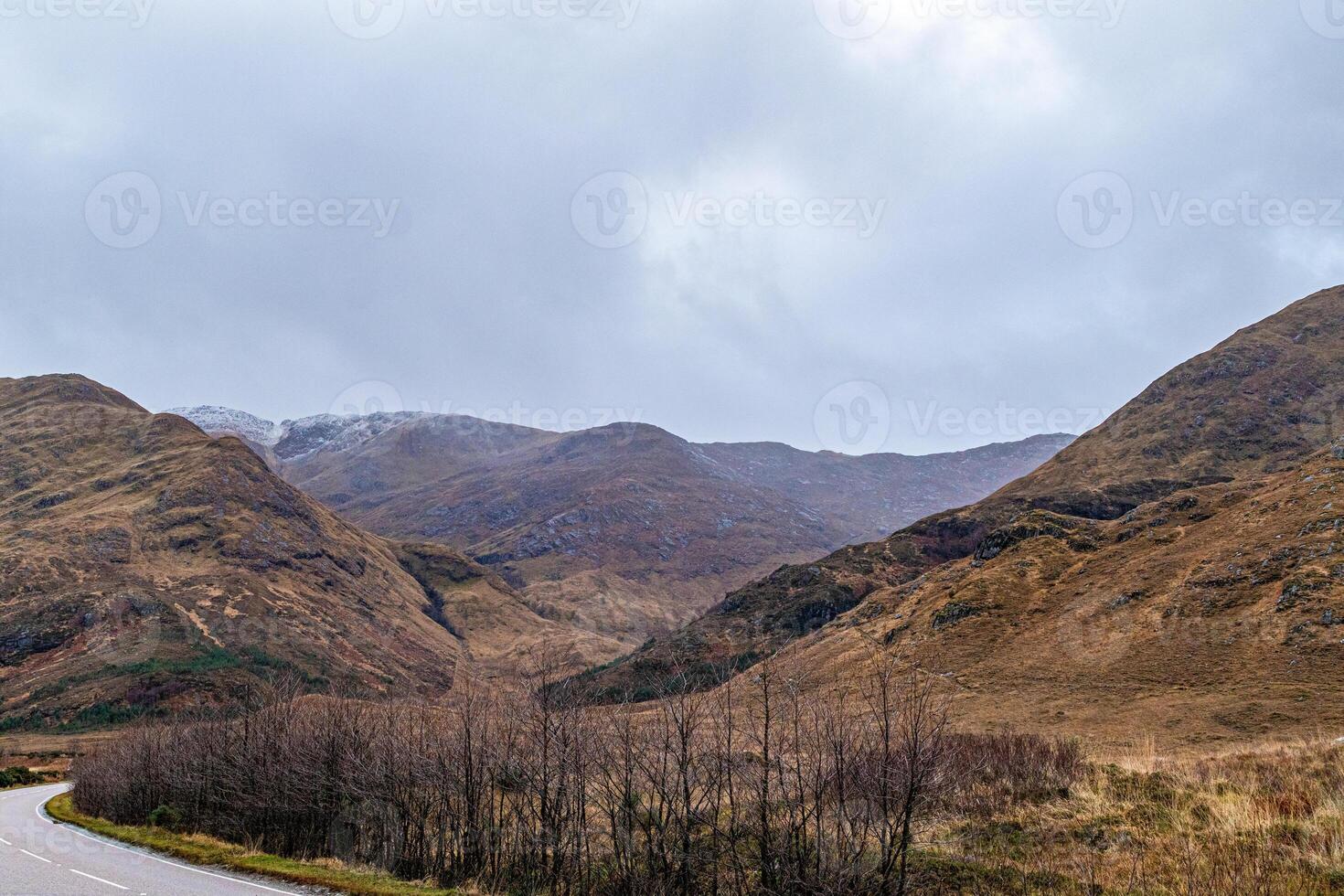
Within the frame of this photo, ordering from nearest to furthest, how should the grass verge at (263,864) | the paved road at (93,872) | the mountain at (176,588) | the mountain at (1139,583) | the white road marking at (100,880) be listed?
1. the grass verge at (263,864)
2. the paved road at (93,872)
3. the white road marking at (100,880)
4. the mountain at (1139,583)
5. the mountain at (176,588)

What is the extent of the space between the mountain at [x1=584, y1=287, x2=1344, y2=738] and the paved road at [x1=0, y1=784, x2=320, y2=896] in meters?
14.0

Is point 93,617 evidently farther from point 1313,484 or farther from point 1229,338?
point 1229,338

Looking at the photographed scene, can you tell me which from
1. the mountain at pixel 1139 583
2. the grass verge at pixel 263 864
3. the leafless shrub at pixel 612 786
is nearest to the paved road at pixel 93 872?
the grass verge at pixel 263 864

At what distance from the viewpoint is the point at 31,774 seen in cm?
6600

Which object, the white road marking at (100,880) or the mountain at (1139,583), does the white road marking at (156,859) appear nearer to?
the white road marking at (100,880)

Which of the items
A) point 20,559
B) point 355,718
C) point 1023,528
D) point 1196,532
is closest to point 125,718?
point 20,559

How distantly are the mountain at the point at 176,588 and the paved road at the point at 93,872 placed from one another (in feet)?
220

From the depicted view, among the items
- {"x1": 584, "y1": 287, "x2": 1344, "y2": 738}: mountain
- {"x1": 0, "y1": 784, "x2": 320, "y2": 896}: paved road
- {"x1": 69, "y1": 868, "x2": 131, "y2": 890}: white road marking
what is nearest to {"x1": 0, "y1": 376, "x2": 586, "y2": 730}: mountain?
{"x1": 584, "y1": 287, "x2": 1344, "y2": 738}: mountain

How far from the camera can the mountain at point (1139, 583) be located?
147ft

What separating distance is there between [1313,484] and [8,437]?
246554mm

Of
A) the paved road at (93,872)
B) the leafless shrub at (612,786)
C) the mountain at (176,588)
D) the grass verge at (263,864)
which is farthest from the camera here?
the mountain at (176,588)

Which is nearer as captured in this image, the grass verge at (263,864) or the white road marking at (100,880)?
the grass verge at (263,864)

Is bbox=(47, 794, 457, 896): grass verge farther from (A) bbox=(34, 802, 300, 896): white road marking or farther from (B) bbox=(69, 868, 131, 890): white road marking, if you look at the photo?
(B) bbox=(69, 868, 131, 890): white road marking

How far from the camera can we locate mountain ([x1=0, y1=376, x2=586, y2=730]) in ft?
345
